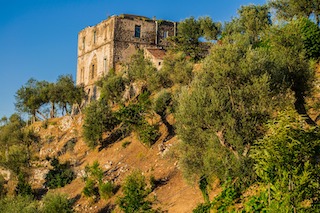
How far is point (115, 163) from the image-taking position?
4050 cm

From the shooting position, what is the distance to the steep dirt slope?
30.6m

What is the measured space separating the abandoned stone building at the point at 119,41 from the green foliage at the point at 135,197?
2811 centimetres

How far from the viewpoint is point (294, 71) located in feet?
90.4

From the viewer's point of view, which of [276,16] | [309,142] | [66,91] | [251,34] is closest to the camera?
[309,142]

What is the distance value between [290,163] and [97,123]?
32.1 m

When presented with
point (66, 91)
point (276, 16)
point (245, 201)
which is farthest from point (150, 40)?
point (245, 201)

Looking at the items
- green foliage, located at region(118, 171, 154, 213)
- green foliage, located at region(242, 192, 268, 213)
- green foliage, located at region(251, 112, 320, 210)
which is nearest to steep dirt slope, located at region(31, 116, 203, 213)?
green foliage, located at region(118, 171, 154, 213)

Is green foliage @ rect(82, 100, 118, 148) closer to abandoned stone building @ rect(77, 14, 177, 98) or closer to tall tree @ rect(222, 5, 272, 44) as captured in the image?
abandoned stone building @ rect(77, 14, 177, 98)

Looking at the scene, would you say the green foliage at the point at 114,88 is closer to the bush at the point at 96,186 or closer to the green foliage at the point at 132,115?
the green foliage at the point at 132,115

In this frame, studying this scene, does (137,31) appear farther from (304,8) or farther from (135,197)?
(135,197)

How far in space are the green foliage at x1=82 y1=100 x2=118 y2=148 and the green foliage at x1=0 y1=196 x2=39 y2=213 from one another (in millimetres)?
9420

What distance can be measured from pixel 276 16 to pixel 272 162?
35.4 meters

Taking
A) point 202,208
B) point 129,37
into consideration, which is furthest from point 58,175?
point 129,37

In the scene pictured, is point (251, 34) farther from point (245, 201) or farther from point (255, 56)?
point (245, 201)
